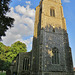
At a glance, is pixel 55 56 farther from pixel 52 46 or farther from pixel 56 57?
pixel 52 46

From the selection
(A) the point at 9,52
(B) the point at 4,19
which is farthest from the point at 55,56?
(A) the point at 9,52

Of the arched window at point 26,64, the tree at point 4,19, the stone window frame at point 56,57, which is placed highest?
the tree at point 4,19

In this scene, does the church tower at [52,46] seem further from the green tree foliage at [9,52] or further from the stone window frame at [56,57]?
the green tree foliage at [9,52]

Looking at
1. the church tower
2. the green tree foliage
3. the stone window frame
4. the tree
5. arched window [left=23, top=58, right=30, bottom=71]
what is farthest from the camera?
the green tree foliage

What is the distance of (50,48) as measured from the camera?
17.9 meters

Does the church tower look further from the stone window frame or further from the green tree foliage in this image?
the green tree foliage

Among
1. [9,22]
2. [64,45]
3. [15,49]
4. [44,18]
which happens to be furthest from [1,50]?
[9,22]

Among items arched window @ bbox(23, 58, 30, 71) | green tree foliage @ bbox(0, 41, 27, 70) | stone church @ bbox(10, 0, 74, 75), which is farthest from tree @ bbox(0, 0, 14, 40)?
green tree foliage @ bbox(0, 41, 27, 70)

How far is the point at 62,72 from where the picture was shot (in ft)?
55.3

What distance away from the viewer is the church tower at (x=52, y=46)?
1653cm

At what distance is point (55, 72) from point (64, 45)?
6229mm

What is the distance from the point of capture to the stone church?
16.6 m

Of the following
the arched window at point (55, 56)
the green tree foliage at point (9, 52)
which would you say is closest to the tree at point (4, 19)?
the arched window at point (55, 56)

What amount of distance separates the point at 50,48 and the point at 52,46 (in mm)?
713
